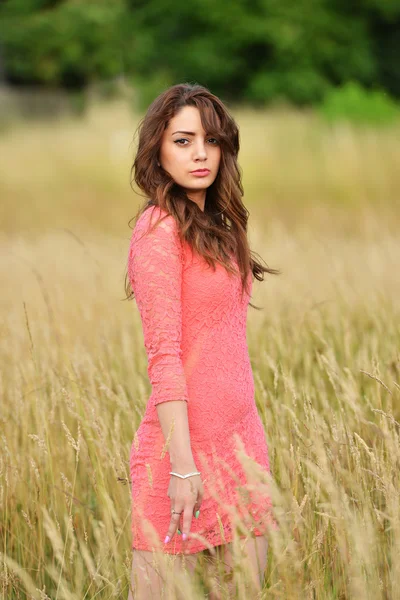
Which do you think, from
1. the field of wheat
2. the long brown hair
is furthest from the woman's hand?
the long brown hair

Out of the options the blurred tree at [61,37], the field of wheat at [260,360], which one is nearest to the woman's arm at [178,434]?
the field of wheat at [260,360]

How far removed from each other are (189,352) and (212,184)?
1.47 ft

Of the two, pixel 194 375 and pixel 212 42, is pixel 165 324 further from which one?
pixel 212 42

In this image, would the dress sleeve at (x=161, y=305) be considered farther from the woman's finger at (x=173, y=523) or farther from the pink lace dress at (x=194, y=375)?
the woman's finger at (x=173, y=523)

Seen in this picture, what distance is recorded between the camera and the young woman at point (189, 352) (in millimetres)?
1626

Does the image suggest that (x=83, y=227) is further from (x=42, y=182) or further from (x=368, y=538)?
(x=368, y=538)

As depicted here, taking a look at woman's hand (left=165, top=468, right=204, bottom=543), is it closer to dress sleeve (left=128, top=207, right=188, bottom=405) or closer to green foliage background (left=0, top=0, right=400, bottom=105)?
dress sleeve (left=128, top=207, right=188, bottom=405)

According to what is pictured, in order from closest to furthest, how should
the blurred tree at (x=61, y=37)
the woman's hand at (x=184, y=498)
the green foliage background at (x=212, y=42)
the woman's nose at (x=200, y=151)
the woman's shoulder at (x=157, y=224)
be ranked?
the woman's hand at (x=184, y=498)
the woman's shoulder at (x=157, y=224)
the woman's nose at (x=200, y=151)
the blurred tree at (x=61, y=37)
the green foliage background at (x=212, y=42)

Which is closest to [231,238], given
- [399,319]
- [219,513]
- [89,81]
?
[219,513]

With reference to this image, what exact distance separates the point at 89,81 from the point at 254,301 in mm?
24452

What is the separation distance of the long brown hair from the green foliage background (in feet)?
68.7

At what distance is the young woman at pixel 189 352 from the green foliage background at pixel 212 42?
20990 mm

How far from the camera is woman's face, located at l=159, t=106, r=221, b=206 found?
5.98 ft

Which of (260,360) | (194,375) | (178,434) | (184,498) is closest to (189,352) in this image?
(194,375)
